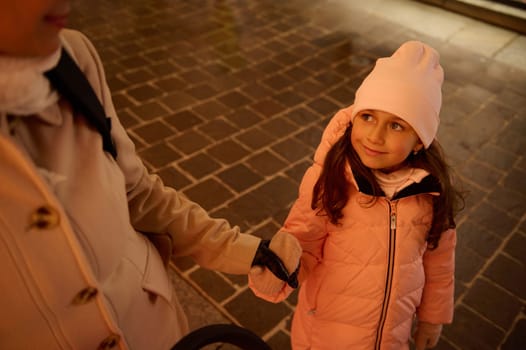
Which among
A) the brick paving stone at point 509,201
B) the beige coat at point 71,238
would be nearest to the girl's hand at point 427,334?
the beige coat at point 71,238

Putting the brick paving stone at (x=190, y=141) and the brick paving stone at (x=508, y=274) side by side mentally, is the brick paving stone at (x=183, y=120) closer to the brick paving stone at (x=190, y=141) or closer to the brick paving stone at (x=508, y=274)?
the brick paving stone at (x=190, y=141)

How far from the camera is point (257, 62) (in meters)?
5.72

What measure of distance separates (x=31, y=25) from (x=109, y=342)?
0.78 metres

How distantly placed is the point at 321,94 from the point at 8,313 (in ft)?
14.9

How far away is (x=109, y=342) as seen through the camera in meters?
1.22

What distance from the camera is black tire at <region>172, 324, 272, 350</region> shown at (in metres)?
1.02

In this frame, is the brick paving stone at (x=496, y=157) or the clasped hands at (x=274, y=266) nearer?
the clasped hands at (x=274, y=266)

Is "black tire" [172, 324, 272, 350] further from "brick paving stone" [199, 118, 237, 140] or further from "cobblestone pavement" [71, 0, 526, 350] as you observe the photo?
"brick paving stone" [199, 118, 237, 140]

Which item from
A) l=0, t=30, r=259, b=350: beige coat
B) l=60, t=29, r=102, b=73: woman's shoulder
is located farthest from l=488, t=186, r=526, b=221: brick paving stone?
l=60, t=29, r=102, b=73: woman's shoulder

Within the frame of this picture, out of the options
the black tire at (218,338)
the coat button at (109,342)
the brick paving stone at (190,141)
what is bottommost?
the brick paving stone at (190,141)

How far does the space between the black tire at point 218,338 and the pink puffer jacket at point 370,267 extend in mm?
639

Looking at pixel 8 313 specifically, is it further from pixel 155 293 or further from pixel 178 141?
pixel 178 141

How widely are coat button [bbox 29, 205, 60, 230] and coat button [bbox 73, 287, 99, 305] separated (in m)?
0.19

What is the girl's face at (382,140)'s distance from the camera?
176cm
